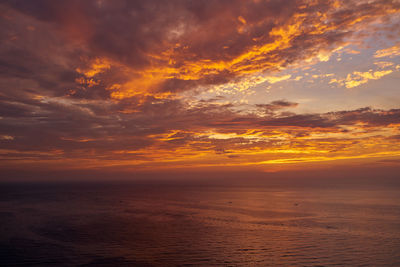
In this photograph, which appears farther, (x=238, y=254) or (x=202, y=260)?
(x=238, y=254)

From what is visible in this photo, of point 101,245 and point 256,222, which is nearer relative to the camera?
point 101,245

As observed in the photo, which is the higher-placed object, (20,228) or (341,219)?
(20,228)

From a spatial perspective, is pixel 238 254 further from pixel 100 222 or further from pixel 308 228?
pixel 100 222

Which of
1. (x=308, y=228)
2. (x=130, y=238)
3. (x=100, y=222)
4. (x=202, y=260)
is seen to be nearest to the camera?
(x=202, y=260)

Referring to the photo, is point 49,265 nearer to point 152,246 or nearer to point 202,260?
point 152,246

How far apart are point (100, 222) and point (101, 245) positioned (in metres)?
23.6

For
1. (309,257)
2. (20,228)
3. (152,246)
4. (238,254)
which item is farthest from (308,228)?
(20,228)

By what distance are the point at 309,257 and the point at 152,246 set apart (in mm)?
24853

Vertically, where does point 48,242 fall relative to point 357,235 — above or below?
above

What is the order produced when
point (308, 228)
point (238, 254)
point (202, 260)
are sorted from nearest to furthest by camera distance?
point (202, 260) < point (238, 254) < point (308, 228)

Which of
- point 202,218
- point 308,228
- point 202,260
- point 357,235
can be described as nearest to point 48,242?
point 202,260

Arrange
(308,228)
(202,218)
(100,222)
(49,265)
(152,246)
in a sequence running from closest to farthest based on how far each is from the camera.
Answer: (49,265) → (152,246) → (308,228) → (100,222) → (202,218)

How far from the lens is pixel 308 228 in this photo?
5747 cm

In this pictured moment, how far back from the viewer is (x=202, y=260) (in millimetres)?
37000
